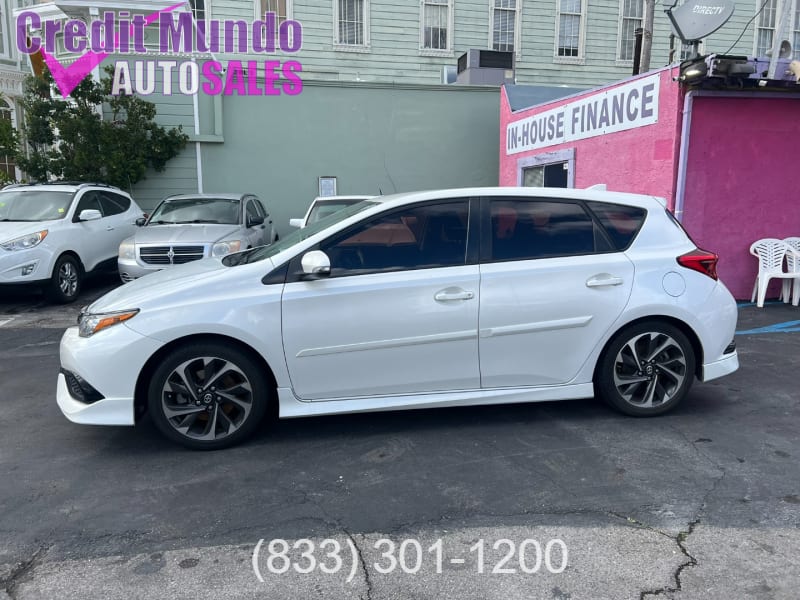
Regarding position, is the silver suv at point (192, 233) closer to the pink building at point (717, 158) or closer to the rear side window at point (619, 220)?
the rear side window at point (619, 220)

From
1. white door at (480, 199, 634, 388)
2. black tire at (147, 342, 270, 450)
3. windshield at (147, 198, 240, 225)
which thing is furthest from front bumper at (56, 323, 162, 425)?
windshield at (147, 198, 240, 225)

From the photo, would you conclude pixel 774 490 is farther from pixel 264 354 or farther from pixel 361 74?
pixel 361 74

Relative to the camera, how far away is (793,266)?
28.9 feet

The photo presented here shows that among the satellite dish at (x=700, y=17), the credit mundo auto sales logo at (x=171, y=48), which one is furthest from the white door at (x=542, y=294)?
the credit mundo auto sales logo at (x=171, y=48)

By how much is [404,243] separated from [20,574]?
267cm

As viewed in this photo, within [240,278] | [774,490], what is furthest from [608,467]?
[240,278]

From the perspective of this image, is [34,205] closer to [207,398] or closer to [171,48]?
[207,398]

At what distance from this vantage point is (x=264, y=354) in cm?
396

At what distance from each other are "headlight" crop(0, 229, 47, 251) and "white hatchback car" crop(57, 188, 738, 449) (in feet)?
17.2

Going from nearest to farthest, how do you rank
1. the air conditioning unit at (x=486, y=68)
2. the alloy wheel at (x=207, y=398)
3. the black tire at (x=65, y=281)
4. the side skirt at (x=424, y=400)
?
the alloy wheel at (x=207, y=398) → the side skirt at (x=424, y=400) → the black tire at (x=65, y=281) → the air conditioning unit at (x=486, y=68)

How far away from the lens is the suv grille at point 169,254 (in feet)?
28.6

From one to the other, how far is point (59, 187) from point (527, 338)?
8664 mm

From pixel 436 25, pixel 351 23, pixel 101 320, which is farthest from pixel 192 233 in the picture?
pixel 436 25

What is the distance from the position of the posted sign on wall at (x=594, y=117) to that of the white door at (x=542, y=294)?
17.3 ft
